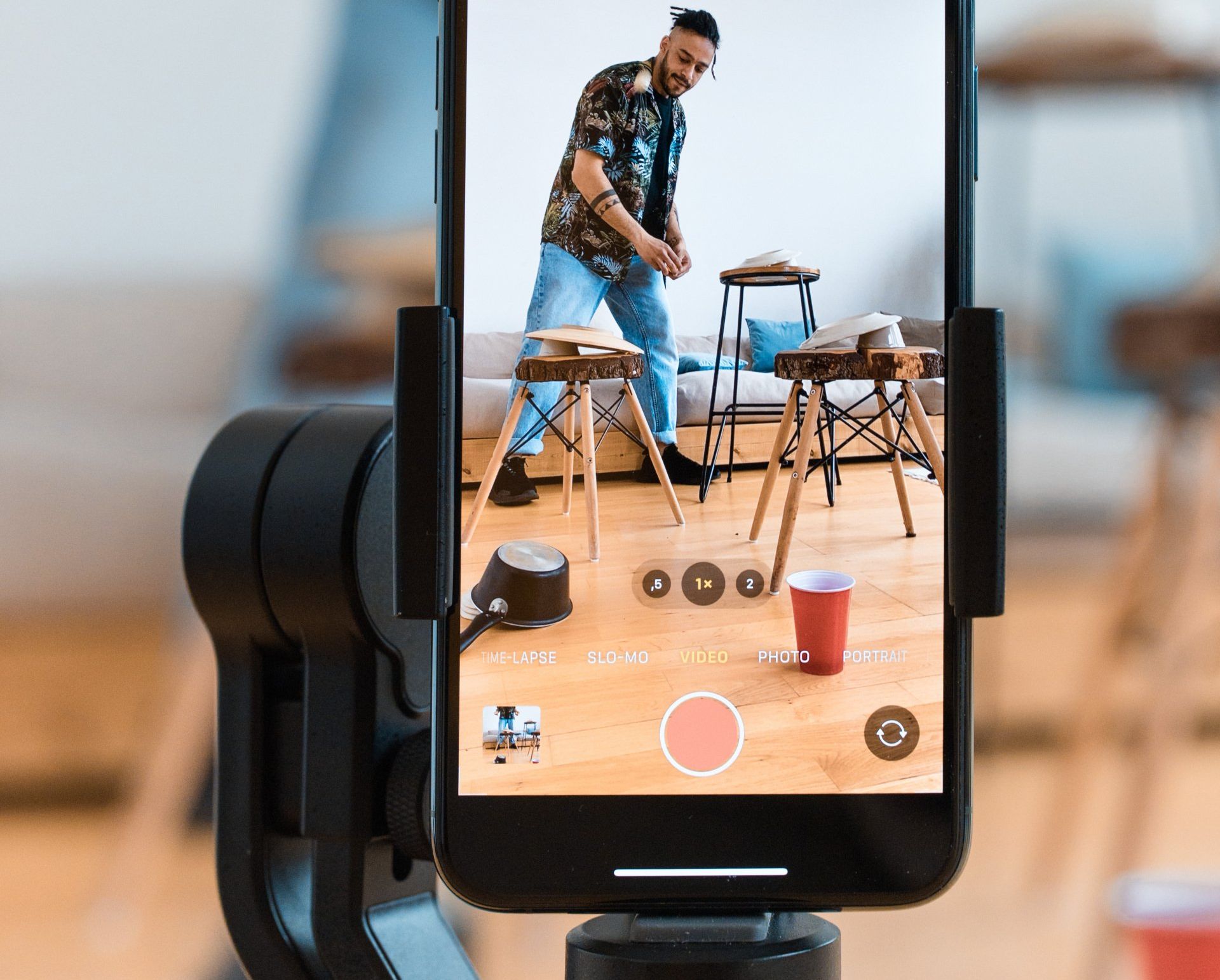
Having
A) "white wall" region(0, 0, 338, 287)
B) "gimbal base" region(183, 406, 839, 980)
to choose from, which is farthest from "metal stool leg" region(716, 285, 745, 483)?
"white wall" region(0, 0, 338, 287)

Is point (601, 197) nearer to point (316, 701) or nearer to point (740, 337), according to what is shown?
point (740, 337)

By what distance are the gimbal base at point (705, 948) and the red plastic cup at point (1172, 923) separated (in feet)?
1.72

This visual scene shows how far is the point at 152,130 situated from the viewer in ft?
2.07

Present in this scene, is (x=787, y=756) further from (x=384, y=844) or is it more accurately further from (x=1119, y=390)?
(x=1119, y=390)

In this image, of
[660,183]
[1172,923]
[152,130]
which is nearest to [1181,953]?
[1172,923]

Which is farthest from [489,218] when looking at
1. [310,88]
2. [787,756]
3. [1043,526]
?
[1043,526]

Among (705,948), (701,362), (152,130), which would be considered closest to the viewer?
(705,948)

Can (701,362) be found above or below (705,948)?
above

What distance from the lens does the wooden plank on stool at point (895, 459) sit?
288mm

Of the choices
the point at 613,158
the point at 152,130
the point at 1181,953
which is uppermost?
the point at 152,130

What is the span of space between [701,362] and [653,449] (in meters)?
0.04

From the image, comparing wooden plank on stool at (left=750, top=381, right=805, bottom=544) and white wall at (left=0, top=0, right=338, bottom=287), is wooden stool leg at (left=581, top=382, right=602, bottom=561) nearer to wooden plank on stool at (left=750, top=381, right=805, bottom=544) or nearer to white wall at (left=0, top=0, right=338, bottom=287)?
wooden plank on stool at (left=750, top=381, right=805, bottom=544)

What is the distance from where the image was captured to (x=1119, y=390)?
794 mm

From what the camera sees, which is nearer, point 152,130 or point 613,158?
point 613,158
